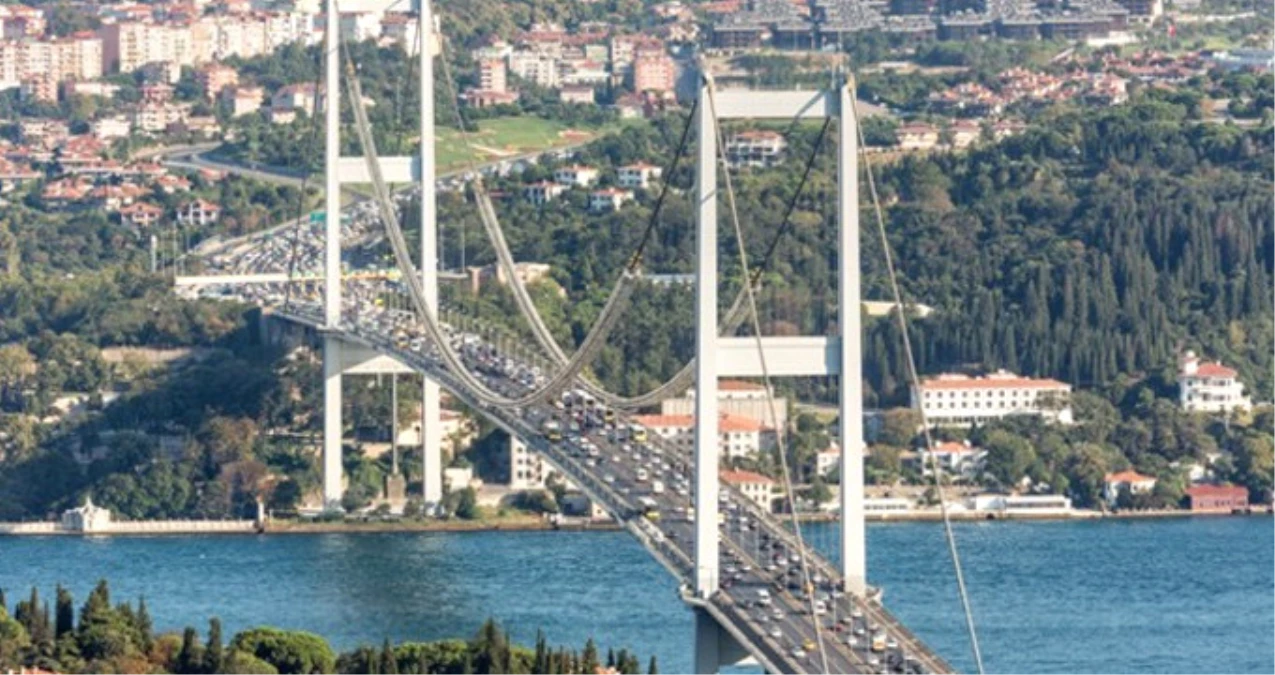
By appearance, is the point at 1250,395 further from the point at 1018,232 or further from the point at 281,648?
the point at 281,648

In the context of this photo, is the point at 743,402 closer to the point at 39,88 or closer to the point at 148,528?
the point at 148,528

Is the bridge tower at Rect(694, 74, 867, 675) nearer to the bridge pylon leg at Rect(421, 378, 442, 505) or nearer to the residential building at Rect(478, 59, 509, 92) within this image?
the bridge pylon leg at Rect(421, 378, 442, 505)

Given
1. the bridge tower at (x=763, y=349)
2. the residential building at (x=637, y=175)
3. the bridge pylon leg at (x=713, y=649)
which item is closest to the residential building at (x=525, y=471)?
the residential building at (x=637, y=175)

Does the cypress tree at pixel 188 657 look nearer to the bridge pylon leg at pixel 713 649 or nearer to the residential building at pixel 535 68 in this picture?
the bridge pylon leg at pixel 713 649

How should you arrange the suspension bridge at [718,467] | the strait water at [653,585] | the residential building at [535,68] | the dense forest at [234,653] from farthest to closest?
the residential building at [535,68] → the strait water at [653,585] → the dense forest at [234,653] → the suspension bridge at [718,467]

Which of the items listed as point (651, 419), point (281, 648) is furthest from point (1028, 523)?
point (281, 648)

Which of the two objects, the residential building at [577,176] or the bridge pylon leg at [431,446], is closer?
the bridge pylon leg at [431,446]

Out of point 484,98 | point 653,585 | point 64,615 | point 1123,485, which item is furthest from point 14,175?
point 64,615
